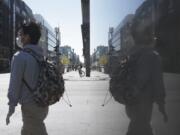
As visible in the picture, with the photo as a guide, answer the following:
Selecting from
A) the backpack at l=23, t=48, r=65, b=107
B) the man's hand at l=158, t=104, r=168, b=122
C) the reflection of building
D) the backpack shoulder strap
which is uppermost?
the reflection of building

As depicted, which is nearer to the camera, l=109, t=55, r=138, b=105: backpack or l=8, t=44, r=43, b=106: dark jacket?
l=109, t=55, r=138, b=105: backpack

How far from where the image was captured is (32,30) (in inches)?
133

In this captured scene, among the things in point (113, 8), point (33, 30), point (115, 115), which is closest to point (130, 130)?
point (115, 115)

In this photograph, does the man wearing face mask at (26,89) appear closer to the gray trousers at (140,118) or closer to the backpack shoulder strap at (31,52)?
the backpack shoulder strap at (31,52)

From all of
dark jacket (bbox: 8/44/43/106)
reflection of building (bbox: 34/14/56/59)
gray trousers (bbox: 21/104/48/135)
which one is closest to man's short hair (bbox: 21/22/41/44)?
reflection of building (bbox: 34/14/56/59)

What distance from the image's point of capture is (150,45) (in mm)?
2506

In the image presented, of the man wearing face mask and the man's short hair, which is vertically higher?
the man's short hair

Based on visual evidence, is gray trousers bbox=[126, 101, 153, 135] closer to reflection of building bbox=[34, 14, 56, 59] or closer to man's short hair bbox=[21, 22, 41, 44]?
reflection of building bbox=[34, 14, 56, 59]

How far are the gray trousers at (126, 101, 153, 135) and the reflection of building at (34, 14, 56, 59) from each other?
892 millimetres

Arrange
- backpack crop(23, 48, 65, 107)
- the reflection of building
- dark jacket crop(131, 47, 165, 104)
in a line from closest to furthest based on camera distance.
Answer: dark jacket crop(131, 47, 165, 104), backpack crop(23, 48, 65, 107), the reflection of building

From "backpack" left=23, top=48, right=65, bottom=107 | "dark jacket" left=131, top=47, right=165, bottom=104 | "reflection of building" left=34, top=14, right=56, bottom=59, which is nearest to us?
"dark jacket" left=131, top=47, right=165, bottom=104

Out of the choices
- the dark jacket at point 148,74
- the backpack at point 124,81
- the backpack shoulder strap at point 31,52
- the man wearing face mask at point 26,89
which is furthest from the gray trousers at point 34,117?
the dark jacket at point 148,74

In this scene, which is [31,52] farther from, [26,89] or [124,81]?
[124,81]

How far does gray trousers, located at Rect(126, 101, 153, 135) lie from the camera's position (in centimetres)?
253
